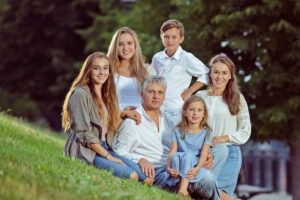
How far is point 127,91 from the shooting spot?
8.05 metres

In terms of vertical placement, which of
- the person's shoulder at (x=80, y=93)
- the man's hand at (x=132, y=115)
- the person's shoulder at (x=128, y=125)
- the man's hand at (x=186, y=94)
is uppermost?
the man's hand at (x=186, y=94)

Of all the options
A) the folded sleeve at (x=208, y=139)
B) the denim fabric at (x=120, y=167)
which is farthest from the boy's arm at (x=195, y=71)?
the denim fabric at (x=120, y=167)

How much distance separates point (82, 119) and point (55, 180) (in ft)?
5.94

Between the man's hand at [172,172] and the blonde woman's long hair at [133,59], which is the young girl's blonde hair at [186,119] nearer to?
the man's hand at [172,172]

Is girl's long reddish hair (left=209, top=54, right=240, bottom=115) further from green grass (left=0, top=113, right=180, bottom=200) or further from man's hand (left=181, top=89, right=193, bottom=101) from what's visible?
green grass (left=0, top=113, right=180, bottom=200)

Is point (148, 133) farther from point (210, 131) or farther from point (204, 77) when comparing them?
point (204, 77)

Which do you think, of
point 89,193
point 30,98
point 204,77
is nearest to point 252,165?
point 30,98

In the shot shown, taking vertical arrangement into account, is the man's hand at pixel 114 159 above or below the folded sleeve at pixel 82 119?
below

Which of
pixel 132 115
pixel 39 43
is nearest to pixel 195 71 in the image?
A: pixel 132 115

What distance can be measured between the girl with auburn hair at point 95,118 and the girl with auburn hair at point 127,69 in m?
0.31

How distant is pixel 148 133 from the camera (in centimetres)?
763

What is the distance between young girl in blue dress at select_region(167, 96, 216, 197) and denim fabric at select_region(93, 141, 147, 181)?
0.42m

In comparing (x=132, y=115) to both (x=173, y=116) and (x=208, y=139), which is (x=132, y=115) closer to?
(x=173, y=116)

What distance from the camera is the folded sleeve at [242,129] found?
778cm
